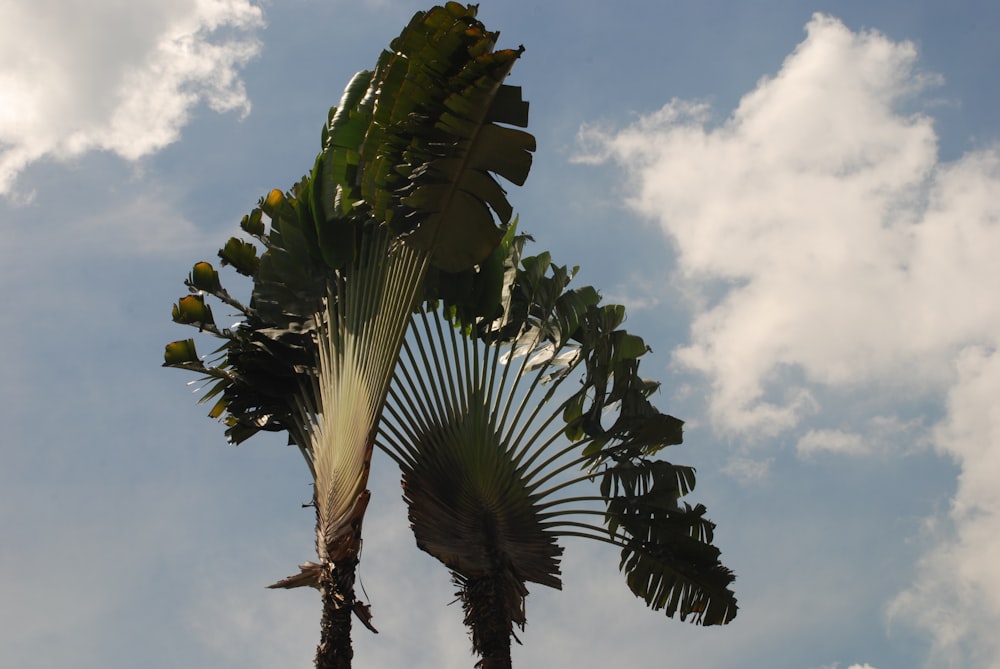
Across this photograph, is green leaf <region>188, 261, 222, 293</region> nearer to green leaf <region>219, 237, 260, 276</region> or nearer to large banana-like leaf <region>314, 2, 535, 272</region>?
green leaf <region>219, 237, 260, 276</region>

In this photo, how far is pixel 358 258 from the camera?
10.6 m

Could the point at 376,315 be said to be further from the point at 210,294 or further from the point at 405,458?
the point at 210,294

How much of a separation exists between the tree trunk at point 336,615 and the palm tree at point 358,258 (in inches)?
0.5

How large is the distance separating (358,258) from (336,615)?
3.84 m

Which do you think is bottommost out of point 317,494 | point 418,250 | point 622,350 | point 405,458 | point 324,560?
point 324,560

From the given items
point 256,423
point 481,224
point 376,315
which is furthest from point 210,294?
point 481,224

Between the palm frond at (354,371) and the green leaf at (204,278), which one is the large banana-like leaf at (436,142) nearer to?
the palm frond at (354,371)

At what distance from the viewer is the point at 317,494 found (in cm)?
929

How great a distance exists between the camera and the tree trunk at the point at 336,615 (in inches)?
332

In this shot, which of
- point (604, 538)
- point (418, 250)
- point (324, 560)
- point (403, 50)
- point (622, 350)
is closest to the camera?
point (324, 560)

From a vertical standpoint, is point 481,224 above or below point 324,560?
above

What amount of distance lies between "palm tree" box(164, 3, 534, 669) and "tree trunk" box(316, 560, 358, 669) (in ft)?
0.04

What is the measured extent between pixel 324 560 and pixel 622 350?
16.5 feet

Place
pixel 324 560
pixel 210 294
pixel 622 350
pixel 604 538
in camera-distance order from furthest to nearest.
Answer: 1. pixel 622 350
2. pixel 210 294
3. pixel 604 538
4. pixel 324 560
